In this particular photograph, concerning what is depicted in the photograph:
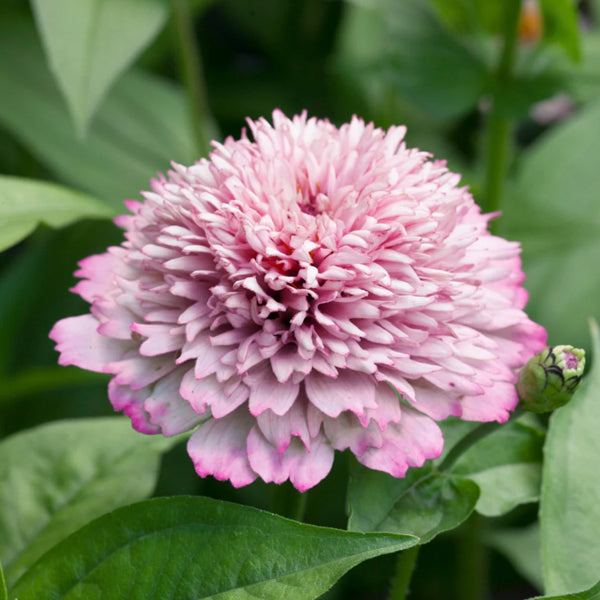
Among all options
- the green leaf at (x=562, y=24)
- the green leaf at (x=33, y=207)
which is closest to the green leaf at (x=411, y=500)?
the green leaf at (x=33, y=207)

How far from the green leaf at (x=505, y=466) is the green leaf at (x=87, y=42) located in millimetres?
385

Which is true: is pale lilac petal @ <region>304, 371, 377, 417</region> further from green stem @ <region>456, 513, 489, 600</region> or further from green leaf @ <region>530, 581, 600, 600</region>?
green stem @ <region>456, 513, 489, 600</region>

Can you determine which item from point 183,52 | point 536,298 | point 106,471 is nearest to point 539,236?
point 536,298

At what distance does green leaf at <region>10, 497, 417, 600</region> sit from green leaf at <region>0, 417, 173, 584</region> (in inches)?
4.0

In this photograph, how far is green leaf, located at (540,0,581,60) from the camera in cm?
75

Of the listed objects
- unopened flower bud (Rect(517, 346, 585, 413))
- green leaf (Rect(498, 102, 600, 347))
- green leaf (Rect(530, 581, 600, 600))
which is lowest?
green leaf (Rect(530, 581, 600, 600))

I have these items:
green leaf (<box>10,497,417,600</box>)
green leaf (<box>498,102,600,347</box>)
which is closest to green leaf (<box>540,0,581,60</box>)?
green leaf (<box>498,102,600,347</box>)

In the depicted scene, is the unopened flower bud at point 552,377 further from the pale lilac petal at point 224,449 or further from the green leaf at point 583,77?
the green leaf at point 583,77

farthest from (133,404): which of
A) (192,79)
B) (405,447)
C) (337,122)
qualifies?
(337,122)

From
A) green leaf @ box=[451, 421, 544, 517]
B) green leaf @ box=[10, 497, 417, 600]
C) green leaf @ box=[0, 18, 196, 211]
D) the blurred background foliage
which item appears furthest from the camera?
green leaf @ box=[0, 18, 196, 211]

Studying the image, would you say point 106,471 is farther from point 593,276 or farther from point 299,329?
point 593,276

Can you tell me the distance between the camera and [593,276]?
944 mm

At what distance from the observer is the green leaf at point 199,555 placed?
363 mm

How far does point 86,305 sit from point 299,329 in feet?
1.69
